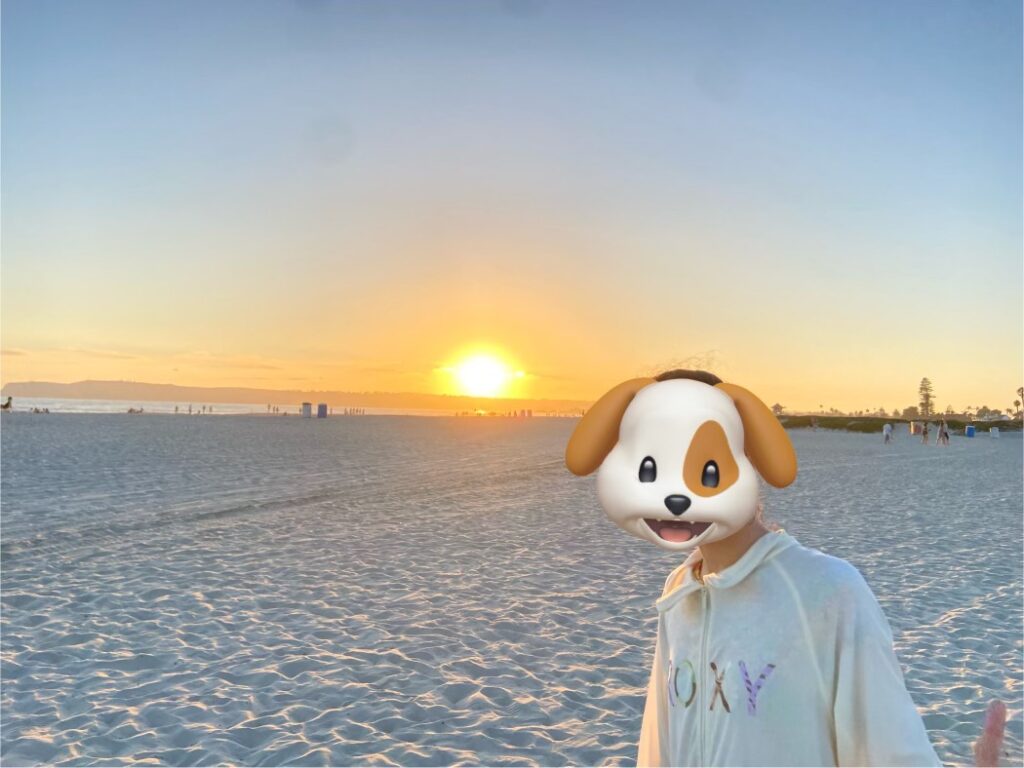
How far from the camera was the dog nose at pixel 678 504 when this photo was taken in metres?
1.89

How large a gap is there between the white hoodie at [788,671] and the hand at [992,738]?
754 mm

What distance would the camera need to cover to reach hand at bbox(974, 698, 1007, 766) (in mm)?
2361

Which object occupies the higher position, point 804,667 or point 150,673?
point 804,667

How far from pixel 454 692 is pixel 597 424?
5.45 meters

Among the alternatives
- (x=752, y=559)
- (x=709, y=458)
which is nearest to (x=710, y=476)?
(x=709, y=458)

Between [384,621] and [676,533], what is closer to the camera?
[676,533]

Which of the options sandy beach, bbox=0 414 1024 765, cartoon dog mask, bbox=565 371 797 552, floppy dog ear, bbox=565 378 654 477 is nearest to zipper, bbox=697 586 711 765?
cartoon dog mask, bbox=565 371 797 552

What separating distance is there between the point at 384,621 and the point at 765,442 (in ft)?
25.0

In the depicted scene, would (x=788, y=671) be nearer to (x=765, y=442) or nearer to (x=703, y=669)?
(x=703, y=669)

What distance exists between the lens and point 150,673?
7.25 metres

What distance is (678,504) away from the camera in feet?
6.20

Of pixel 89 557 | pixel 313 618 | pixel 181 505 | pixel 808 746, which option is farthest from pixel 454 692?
pixel 181 505

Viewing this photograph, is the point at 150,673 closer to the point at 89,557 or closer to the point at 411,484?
the point at 89,557

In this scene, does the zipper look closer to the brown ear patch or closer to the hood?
the hood
